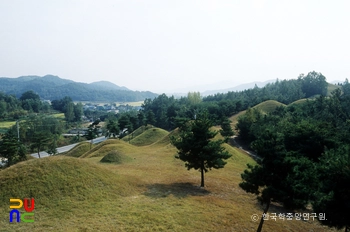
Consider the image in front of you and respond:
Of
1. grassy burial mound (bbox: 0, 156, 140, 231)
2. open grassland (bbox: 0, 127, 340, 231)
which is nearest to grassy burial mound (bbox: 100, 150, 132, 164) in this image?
open grassland (bbox: 0, 127, 340, 231)

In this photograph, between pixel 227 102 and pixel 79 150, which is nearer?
pixel 79 150

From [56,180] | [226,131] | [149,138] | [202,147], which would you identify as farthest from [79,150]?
[202,147]

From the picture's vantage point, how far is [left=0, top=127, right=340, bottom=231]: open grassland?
49.7 feet

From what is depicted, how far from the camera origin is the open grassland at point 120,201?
1514 centimetres

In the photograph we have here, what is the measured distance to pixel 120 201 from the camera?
18.5 m

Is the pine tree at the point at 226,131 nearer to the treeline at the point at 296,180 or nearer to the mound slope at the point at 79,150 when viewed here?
the mound slope at the point at 79,150

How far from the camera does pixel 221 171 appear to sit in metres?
32.2

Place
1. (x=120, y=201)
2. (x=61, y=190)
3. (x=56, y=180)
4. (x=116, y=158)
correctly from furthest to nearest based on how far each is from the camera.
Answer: (x=116, y=158) < (x=56, y=180) < (x=61, y=190) < (x=120, y=201)

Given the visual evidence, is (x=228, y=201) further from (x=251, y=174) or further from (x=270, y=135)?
(x=270, y=135)

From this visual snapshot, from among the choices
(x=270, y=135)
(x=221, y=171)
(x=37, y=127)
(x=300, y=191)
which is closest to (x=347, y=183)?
(x=300, y=191)

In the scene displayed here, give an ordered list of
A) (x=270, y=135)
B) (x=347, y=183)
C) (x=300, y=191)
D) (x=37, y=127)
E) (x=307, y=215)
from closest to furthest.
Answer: (x=347, y=183) → (x=300, y=191) → (x=270, y=135) → (x=307, y=215) → (x=37, y=127)

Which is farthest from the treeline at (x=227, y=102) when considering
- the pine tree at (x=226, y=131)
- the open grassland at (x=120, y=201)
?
the open grassland at (x=120, y=201)

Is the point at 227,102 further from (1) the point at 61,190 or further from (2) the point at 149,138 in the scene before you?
(1) the point at 61,190

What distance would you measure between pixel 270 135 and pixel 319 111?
5482 centimetres
